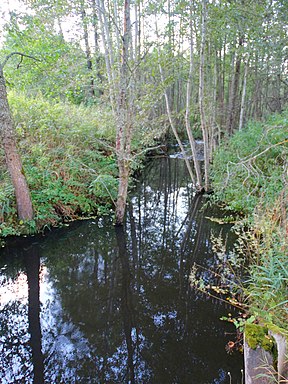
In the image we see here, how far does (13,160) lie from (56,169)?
1.37 metres

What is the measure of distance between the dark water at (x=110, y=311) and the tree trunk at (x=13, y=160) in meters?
0.71

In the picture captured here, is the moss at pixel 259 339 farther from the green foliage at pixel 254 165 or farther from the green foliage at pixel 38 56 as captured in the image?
the green foliage at pixel 38 56

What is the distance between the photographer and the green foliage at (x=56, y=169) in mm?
5812

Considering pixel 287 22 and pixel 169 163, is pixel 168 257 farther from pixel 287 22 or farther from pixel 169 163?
pixel 169 163

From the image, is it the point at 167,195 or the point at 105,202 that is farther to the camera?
the point at 167,195

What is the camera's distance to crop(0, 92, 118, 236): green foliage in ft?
19.1

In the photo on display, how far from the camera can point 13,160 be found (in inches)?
208

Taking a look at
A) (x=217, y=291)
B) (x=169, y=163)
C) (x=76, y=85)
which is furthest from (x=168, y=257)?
(x=169, y=163)

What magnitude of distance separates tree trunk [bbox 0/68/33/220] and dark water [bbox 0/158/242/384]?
2.33 ft

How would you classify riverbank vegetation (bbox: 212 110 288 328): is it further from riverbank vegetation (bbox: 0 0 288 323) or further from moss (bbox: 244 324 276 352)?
riverbank vegetation (bbox: 0 0 288 323)

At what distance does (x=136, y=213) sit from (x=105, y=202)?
0.90 meters

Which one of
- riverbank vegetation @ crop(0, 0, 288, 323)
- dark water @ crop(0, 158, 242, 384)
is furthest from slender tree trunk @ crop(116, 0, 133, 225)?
dark water @ crop(0, 158, 242, 384)

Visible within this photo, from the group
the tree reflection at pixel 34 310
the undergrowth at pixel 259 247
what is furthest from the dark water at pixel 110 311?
the undergrowth at pixel 259 247

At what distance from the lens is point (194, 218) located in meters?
6.97
